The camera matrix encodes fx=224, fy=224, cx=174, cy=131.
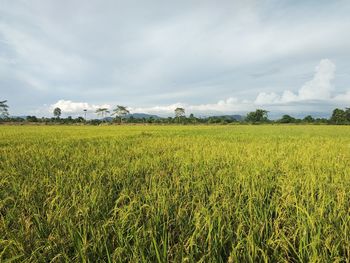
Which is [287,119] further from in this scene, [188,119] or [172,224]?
[172,224]

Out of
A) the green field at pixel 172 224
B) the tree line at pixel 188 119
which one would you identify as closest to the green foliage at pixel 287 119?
the tree line at pixel 188 119

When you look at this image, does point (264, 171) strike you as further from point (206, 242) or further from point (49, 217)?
point (49, 217)

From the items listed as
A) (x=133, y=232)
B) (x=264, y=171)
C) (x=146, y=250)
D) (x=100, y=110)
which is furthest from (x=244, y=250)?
(x=100, y=110)

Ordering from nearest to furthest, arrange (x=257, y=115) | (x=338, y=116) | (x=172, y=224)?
(x=172, y=224)
(x=338, y=116)
(x=257, y=115)

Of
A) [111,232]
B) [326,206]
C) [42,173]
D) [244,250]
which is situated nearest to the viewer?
[244,250]

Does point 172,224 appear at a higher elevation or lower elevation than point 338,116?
lower

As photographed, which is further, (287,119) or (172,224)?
(287,119)

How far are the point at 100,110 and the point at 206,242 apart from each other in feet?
405

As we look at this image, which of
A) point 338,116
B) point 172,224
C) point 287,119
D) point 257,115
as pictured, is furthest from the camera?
point 257,115

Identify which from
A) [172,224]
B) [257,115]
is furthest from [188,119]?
[172,224]

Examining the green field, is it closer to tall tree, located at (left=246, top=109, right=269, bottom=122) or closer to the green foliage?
the green foliage

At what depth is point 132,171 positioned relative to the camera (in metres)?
3.98

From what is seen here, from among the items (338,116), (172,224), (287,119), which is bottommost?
(172,224)

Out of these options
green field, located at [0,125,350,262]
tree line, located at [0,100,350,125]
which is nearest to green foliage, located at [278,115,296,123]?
tree line, located at [0,100,350,125]
